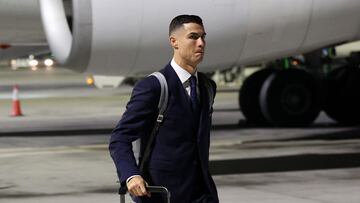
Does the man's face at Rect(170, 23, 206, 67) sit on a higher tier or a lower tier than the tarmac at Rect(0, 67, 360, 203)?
higher

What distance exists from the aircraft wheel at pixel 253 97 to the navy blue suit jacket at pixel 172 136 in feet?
38.6

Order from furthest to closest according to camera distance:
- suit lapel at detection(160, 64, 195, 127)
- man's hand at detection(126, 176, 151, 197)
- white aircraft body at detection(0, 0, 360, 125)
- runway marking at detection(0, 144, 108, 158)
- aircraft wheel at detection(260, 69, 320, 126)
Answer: aircraft wheel at detection(260, 69, 320, 126) → runway marking at detection(0, 144, 108, 158) → white aircraft body at detection(0, 0, 360, 125) → suit lapel at detection(160, 64, 195, 127) → man's hand at detection(126, 176, 151, 197)

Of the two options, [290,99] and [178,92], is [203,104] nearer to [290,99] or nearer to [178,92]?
[178,92]

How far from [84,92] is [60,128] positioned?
14891mm

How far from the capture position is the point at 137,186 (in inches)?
211

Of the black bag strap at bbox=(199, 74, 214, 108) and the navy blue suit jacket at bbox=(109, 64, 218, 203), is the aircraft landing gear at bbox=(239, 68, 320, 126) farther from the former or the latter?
the navy blue suit jacket at bbox=(109, 64, 218, 203)

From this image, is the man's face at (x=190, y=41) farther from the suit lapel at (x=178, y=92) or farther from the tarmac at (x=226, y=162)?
the tarmac at (x=226, y=162)

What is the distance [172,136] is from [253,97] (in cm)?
1197

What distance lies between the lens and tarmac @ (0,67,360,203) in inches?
405

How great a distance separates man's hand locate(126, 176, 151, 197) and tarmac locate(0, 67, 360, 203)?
446 cm

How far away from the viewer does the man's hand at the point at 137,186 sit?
17.5 feet

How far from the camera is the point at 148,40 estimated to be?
1209 centimetres

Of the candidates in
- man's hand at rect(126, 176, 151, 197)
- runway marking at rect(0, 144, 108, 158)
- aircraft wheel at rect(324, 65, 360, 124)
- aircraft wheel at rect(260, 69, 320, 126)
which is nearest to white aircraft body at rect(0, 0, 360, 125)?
runway marking at rect(0, 144, 108, 158)

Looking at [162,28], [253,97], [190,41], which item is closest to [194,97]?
[190,41]
